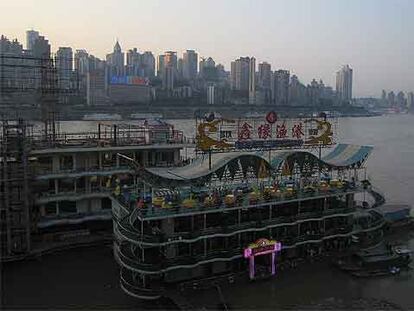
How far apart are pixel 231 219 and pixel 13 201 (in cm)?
685

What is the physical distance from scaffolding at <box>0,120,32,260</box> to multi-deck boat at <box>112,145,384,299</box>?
10.1 ft

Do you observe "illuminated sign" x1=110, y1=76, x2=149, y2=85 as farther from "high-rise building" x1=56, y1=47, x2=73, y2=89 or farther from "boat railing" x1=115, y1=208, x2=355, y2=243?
"boat railing" x1=115, y1=208, x2=355, y2=243

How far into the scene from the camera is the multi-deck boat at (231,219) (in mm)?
12719

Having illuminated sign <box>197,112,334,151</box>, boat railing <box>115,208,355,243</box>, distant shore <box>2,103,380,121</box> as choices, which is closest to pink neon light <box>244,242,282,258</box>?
boat railing <box>115,208,355,243</box>

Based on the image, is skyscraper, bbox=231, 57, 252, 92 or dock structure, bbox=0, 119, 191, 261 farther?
skyscraper, bbox=231, 57, 252, 92

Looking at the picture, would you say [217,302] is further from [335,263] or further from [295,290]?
[335,263]

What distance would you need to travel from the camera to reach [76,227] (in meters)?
17.3

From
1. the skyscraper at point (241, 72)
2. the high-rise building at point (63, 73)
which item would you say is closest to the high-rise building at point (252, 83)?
the skyscraper at point (241, 72)

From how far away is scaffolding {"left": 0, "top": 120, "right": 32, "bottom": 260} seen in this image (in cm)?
1502

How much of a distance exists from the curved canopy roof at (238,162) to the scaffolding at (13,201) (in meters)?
4.04

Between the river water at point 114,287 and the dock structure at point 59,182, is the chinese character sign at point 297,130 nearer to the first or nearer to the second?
the dock structure at point 59,182

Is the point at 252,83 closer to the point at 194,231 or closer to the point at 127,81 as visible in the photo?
the point at 127,81

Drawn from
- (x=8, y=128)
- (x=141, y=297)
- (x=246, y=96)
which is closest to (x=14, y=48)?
(x=8, y=128)

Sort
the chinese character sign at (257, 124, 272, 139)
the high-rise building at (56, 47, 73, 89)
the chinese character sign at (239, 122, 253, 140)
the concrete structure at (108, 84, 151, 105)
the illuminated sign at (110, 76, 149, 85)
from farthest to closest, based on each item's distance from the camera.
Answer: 1. the illuminated sign at (110, 76, 149, 85)
2. the concrete structure at (108, 84, 151, 105)
3. the high-rise building at (56, 47, 73, 89)
4. the chinese character sign at (257, 124, 272, 139)
5. the chinese character sign at (239, 122, 253, 140)
